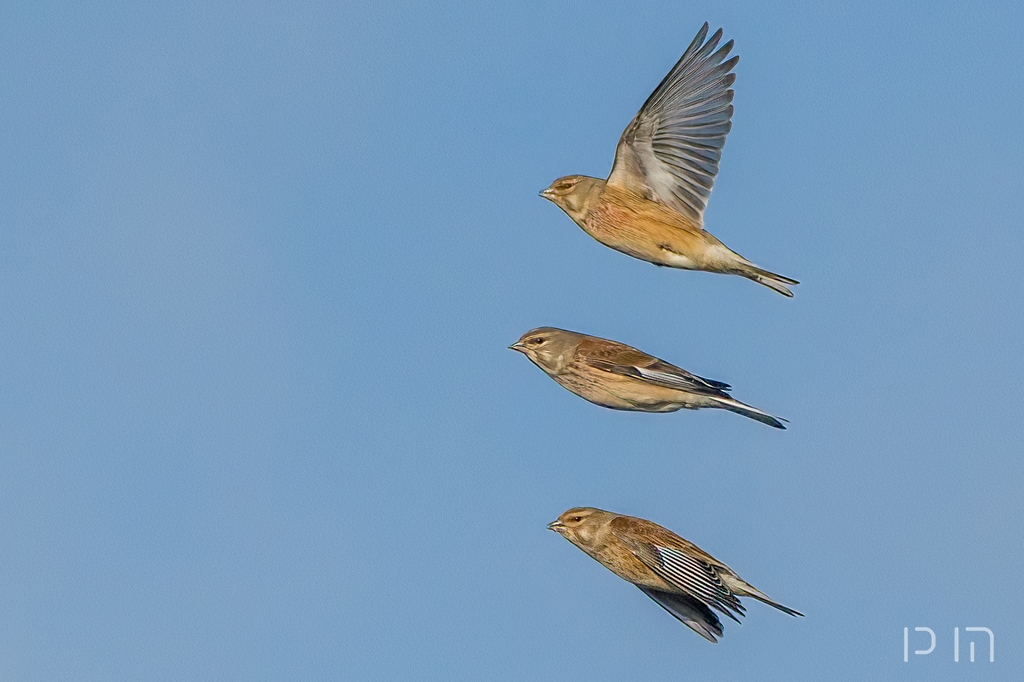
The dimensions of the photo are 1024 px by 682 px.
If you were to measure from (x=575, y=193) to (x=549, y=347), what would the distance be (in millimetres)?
1693

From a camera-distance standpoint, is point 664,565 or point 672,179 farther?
point 672,179

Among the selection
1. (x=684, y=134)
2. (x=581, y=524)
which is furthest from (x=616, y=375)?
(x=684, y=134)

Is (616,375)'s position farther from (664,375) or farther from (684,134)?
(684,134)

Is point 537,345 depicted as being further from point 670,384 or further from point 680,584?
point 680,584

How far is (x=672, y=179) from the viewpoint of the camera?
18172mm

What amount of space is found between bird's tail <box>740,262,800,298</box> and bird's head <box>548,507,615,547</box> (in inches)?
114

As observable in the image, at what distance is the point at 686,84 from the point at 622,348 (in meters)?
2.82

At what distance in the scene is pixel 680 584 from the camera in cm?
1683

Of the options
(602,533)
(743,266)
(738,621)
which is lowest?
(738,621)

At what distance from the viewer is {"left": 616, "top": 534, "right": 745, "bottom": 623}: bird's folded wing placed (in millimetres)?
16203

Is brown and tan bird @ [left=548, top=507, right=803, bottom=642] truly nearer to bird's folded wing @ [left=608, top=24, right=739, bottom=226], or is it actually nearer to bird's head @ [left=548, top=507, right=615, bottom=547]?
bird's head @ [left=548, top=507, right=615, bottom=547]

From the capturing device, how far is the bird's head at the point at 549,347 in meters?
18.2

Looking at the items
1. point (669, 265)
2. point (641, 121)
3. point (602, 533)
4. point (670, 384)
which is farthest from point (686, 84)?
point (602, 533)

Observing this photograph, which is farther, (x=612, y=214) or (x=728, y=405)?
(x=612, y=214)
